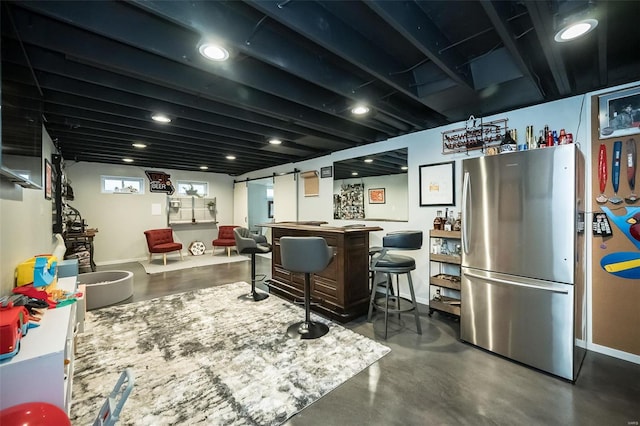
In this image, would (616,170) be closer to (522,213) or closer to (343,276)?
(522,213)

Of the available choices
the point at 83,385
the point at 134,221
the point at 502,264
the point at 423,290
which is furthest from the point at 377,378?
the point at 134,221

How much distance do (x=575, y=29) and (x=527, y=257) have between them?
5.53 feet

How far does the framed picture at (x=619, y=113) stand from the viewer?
7.77ft

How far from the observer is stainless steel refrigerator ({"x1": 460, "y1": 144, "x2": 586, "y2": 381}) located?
7.02 feet

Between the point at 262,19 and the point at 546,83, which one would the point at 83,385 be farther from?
the point at 546,83

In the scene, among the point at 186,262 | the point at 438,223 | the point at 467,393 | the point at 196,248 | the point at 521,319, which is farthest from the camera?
the point at 196,248

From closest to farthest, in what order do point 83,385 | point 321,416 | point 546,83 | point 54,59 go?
1. point 321,416
2. point 83,385
3. point 54,59
4. point 546,83

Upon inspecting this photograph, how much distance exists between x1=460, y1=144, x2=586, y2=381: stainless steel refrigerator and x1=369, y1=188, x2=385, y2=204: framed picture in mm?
1782

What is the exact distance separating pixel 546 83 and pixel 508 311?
2.21 metres

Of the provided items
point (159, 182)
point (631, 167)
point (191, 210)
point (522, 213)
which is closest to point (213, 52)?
point (522, 213)

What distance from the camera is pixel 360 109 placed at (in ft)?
10.1

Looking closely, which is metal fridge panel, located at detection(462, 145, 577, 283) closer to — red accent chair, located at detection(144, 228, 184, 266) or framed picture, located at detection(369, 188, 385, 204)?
framed picture, located at detection(369, 188, 385, 204)

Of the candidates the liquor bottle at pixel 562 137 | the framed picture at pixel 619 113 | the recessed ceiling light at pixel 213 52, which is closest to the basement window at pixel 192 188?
the recessed ceiling light at pixel 213 52

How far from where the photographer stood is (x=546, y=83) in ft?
8.46
